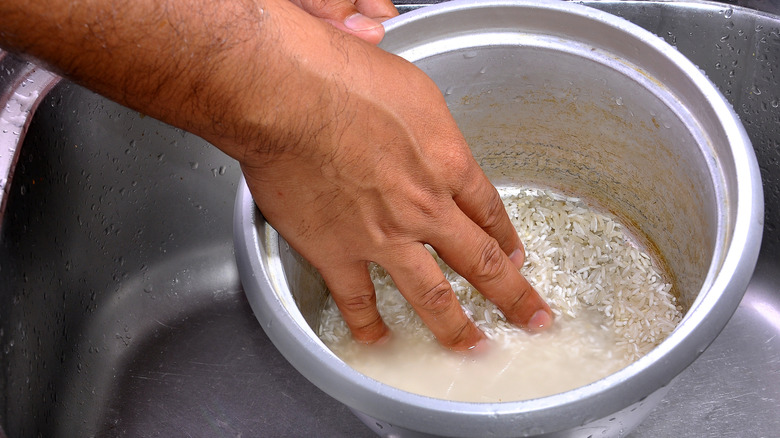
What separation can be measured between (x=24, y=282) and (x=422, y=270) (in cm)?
57

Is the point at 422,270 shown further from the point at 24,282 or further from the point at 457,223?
the point at 24,282

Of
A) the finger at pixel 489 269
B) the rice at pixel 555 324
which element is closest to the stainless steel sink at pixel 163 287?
the rice at pixel 555 324

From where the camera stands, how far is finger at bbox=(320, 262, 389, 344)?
80 centimetres

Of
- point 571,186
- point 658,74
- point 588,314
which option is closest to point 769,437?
point 588,314

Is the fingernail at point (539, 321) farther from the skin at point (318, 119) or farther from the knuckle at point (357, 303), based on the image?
the knuckle at point (357, 303)

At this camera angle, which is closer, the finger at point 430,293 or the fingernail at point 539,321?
the finger at point 430,293

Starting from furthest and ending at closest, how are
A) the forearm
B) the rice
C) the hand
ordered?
the rice < the hand < the forearm

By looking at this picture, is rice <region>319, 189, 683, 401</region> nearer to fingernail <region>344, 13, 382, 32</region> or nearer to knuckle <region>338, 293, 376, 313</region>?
knuckle <region>338, 293, 376, 313</region>

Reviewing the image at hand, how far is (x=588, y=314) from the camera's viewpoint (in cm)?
100

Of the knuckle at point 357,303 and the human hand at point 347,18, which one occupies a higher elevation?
the human hand at point 347,18

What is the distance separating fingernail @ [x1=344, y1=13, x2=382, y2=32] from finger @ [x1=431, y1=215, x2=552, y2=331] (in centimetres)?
29

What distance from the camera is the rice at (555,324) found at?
905 millimetres

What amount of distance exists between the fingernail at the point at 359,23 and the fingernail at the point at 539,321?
1.46ft

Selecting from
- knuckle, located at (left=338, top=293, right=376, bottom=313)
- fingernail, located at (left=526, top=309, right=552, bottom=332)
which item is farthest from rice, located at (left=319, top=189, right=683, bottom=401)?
knuckle, located at (left=338, top=293, right=376, bottom=313)
